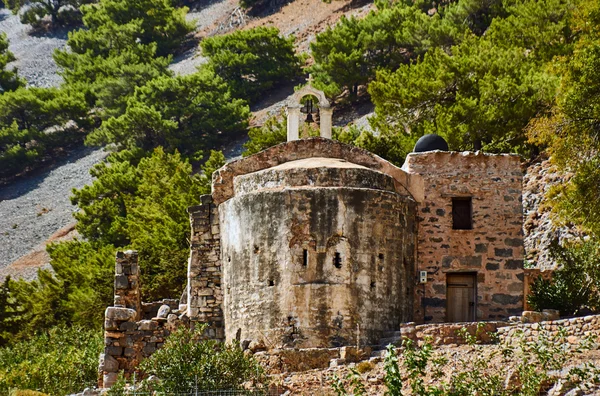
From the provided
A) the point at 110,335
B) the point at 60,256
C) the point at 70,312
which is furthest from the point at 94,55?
the point at 110,335

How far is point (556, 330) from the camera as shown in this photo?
1039 inches

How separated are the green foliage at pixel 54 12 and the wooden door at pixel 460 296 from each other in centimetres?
8047

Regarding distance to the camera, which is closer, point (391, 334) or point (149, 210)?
point (391, 334)

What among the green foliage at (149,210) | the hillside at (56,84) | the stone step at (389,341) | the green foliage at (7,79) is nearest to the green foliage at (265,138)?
the green foliage at (149,210)

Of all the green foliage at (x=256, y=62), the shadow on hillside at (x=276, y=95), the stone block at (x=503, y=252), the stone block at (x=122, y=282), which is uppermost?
the green foliage at (x=256, y=62)

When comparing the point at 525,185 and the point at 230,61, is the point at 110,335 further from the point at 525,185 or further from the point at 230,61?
the point at 230,61

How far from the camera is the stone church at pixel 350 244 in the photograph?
2847cm

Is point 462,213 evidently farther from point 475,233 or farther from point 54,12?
point 54,12

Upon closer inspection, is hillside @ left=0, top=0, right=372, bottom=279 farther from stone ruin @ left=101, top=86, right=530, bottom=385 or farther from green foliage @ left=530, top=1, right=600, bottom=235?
green foliage @ left=530, top=1, right=600, bottom=235

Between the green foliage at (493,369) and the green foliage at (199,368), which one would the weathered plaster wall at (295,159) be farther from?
the green foliage at (493,369)

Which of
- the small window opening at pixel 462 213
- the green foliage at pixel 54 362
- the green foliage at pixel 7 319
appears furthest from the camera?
the green foliage at pixel 7 319

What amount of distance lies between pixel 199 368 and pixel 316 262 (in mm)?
4417

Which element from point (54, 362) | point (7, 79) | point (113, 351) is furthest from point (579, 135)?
point (7, 79)

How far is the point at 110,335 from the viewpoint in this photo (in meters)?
30.7
